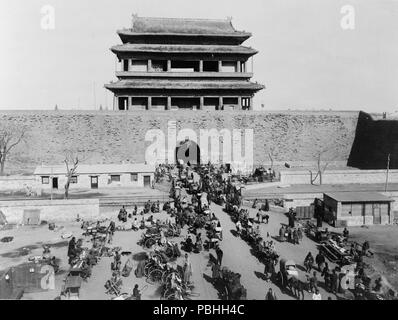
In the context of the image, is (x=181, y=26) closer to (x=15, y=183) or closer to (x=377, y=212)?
(x=15, y=183)

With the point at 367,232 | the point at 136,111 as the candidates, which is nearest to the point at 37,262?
the point at 367,232

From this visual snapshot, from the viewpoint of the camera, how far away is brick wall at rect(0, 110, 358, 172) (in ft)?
115

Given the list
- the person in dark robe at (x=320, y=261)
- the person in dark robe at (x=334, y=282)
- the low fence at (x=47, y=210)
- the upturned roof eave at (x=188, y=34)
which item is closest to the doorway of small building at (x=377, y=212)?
the person in dark robe at (x=320, y=261)

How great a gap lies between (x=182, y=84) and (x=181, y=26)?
6.53m

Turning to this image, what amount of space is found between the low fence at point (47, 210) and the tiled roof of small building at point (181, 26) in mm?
20869

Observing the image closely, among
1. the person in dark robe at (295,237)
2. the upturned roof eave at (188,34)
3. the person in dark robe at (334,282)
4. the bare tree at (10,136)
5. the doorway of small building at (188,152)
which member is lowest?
the person in dark robe at (334,282)


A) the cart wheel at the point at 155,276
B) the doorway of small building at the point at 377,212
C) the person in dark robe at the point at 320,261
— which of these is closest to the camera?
the cart wheel at the point at 155,276

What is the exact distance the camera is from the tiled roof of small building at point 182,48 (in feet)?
125

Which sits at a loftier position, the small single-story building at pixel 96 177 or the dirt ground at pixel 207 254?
the small single-story building at pixel 96 177

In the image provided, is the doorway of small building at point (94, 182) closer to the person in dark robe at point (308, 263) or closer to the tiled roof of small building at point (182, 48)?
the tiled roof of small building at point (182, 48)

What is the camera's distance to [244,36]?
40156mm

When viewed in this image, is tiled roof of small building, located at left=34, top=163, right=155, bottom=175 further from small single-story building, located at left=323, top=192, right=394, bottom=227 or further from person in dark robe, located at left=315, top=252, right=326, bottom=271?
person in dark robe, located at left=315, top=252, right=326, bottom=271

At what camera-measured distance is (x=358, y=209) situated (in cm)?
2423
